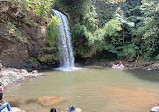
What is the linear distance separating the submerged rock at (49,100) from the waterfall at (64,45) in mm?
9109

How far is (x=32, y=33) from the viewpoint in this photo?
1375cm

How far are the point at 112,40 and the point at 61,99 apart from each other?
1451 centimetres

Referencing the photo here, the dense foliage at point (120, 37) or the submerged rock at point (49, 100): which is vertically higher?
the dense foliage at point (120, 37)

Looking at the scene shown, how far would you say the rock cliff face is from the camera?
11.9 m

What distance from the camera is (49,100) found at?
6.32m

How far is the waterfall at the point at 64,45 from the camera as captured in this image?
15805 millimetres

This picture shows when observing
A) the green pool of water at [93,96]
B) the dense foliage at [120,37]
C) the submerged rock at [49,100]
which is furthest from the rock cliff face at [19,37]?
the submerged rock at [49,100]

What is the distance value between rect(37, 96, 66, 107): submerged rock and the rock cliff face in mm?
7190

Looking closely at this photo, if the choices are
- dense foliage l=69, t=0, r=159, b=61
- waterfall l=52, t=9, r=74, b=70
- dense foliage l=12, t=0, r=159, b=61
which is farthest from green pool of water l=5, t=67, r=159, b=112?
dense foliage l=69, t=0, r=159, b=61

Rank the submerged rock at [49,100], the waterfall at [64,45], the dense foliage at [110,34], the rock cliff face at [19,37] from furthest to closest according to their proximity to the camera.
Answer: the dense foliage at [110,34], the waterfall at [64,45], the rock cliff face at [19,37], the submerged rock at [49,100]

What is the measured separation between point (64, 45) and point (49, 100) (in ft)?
33.4

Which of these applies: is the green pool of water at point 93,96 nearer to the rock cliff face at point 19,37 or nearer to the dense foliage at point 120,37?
the rock cliff face at point 19,37

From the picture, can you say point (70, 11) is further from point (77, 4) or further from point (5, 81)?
point (5, 81)

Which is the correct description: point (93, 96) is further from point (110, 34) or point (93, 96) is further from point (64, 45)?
point (110, 34)
